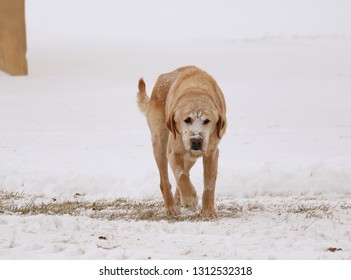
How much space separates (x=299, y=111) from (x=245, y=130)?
370cm

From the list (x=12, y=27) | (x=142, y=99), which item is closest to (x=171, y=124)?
(x=142, y=99)

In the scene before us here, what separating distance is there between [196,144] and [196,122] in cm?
25

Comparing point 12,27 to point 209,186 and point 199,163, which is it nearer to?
point 199,163

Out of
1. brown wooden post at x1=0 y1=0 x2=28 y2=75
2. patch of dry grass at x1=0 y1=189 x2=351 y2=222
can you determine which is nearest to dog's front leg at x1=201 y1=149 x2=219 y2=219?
patch of dry grass at x1=0 y1=189 x2=351 y2=222

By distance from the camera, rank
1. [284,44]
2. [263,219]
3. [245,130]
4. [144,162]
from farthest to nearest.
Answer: [284,44], [245,130], [144,162], [263,219]

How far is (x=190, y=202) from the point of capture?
848 centimetres

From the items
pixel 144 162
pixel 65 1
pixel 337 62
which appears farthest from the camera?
pixel 65 1

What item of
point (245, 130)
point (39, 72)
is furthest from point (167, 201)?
point (39, 72)

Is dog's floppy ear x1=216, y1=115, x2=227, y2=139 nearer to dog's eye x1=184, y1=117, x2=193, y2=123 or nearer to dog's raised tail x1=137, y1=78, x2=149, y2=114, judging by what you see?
dog's eye x1=184, y1=117, x2=193, y2=123

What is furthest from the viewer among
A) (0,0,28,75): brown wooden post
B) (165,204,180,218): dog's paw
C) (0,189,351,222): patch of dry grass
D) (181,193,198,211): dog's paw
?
(0,0,28,75): brown wooden post

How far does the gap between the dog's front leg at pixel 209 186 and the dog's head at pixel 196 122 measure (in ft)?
0.85

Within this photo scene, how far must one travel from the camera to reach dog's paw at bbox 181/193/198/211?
8.44 meters

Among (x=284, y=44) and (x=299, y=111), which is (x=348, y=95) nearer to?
(x=299, y=111)

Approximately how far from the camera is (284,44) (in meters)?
37.6
